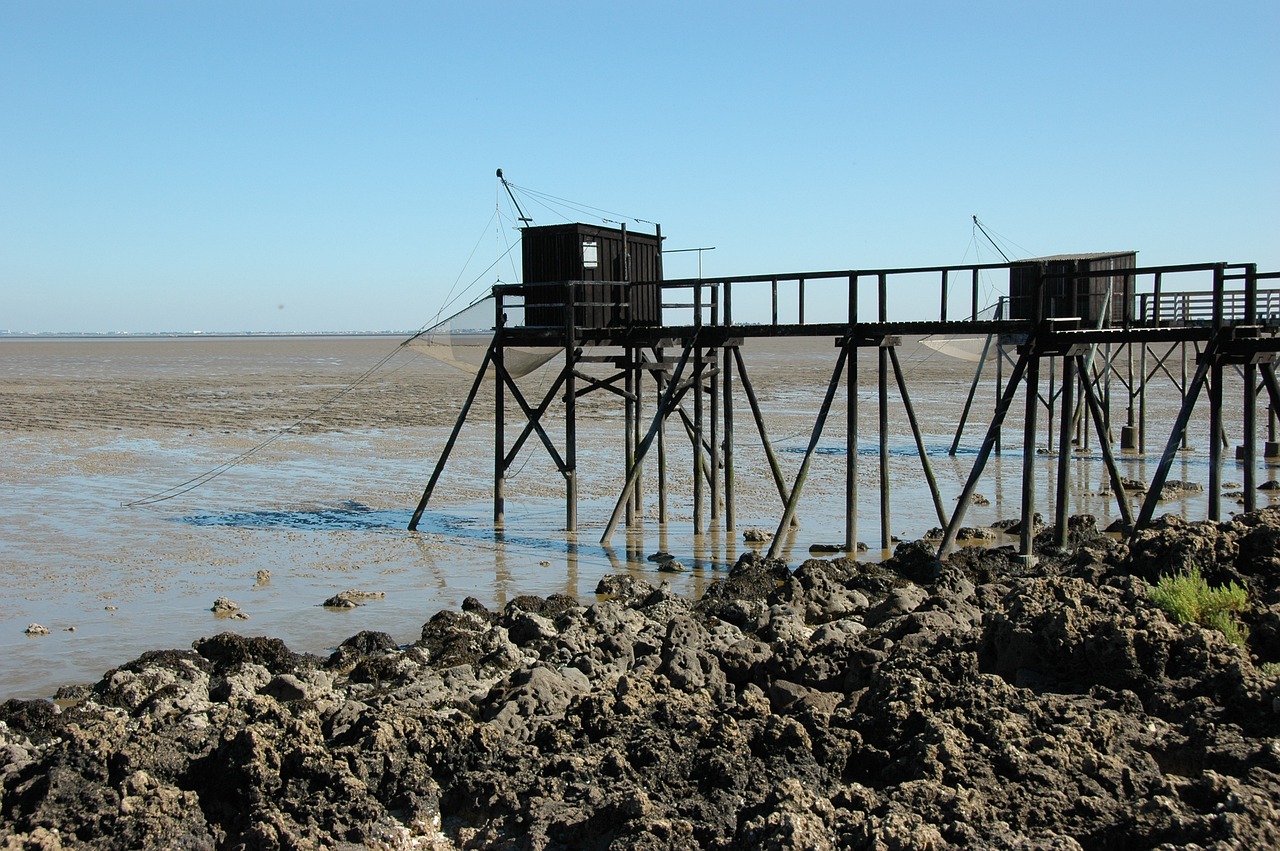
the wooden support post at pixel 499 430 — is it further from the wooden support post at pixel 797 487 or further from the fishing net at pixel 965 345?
the fishing net at pixel 965 345

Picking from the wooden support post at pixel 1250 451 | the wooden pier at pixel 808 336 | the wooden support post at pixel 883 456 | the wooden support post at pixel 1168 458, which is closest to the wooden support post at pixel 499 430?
the wooden pier at pixel 808 336

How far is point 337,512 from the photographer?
18.7 metres

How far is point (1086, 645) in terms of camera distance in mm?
8203

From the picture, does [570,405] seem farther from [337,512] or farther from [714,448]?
[337,512]

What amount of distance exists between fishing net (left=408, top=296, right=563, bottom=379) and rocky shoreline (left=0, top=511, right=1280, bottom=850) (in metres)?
8.12

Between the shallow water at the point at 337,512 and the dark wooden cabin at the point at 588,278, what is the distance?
3.11m

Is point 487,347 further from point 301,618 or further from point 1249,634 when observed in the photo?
point 1249,634

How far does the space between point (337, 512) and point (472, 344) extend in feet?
11.5

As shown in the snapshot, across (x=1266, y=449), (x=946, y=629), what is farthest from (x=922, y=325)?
(x=1266, y=449)

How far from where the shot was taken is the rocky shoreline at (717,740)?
20.6 ft

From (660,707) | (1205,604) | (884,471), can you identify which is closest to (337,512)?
(884,471)

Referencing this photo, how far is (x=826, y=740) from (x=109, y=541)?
12.4 m

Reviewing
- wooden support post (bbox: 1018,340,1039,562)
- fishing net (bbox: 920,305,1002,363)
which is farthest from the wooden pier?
fishing net (bbox: 920,305,1002,363)

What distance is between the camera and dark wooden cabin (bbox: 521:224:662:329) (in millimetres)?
17047
